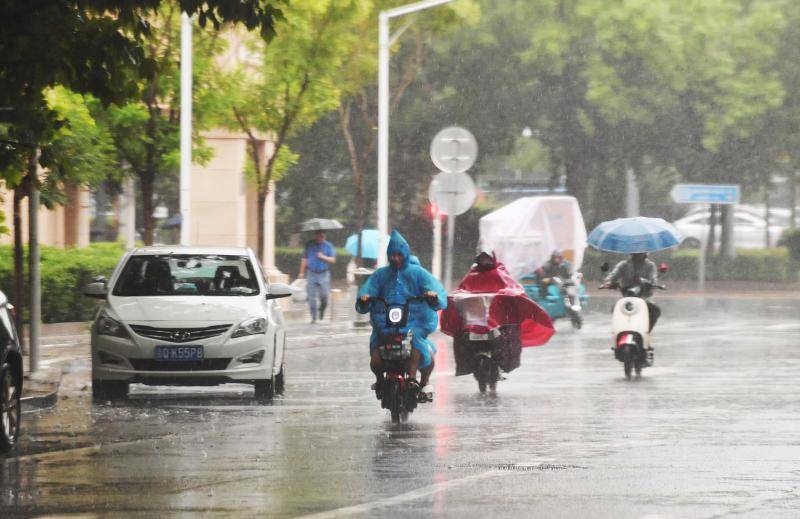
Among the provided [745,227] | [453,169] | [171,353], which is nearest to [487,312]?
[171,353]

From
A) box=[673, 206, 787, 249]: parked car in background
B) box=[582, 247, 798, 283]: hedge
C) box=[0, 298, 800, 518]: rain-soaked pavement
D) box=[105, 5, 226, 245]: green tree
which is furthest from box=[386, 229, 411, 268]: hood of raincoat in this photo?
box=[673, 206, 787, 249]: parked car in background

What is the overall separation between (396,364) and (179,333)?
2.56 m

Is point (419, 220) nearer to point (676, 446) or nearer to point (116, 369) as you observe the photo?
point (116, 369)

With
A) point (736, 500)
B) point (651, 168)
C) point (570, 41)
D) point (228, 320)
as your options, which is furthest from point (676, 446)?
point (651, 168)

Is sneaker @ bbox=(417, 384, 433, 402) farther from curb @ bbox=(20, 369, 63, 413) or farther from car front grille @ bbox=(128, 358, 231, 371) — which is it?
curb @ bbox=(20, 369, 63, 413)

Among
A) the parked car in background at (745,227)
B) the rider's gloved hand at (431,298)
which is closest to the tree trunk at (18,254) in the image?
the rider's gloved hand at (431,298)

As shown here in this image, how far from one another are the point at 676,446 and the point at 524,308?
19.4ft

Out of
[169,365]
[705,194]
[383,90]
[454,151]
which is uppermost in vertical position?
[383,90]

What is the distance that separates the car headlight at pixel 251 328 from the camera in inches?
637

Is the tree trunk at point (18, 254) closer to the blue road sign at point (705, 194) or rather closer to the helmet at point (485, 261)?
the helmet at point (485, 261)

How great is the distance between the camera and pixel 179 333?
1595cm

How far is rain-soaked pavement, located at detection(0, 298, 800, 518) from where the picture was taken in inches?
367

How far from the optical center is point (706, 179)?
56125 millimetres

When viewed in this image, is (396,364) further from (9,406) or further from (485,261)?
(485,261)
